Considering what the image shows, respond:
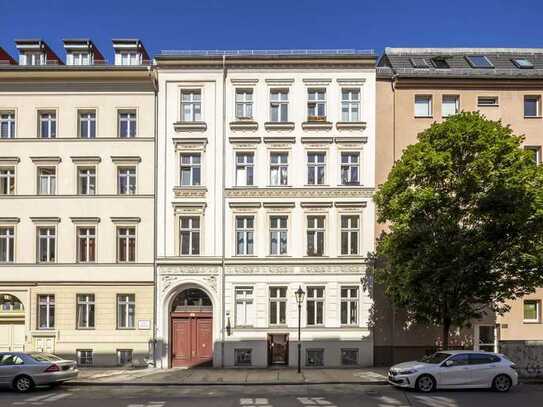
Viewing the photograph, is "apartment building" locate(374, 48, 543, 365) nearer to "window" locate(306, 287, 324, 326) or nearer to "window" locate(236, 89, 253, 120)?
"window" locate(306, 287, 324, 326)

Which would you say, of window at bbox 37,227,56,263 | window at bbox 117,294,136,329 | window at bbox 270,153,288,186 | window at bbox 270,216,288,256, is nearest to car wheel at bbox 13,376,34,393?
window at bbox 117,294,136,329

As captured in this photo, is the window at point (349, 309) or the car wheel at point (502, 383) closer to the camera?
the car wheel at point (502, 383)

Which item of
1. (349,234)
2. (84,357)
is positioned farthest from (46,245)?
(349,234)

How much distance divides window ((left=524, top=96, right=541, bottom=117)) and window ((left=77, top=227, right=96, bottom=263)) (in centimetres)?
2339

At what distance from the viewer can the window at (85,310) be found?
27.4 metres

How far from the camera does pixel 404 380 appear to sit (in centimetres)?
1956

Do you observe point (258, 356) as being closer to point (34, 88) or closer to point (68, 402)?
point (68, 402)

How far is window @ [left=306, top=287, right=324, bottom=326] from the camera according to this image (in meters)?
27.2

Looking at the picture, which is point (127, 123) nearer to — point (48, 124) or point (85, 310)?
point (48, 124)

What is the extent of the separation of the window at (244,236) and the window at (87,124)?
8895 mm

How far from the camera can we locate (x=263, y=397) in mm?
18594

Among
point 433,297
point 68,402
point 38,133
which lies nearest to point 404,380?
point 433,297

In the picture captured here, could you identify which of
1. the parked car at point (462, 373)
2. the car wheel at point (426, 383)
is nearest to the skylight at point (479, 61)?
the parked car at point (462, 373)

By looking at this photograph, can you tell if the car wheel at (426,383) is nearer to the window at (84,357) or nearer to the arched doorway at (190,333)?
the arched doorway at (190,333)
